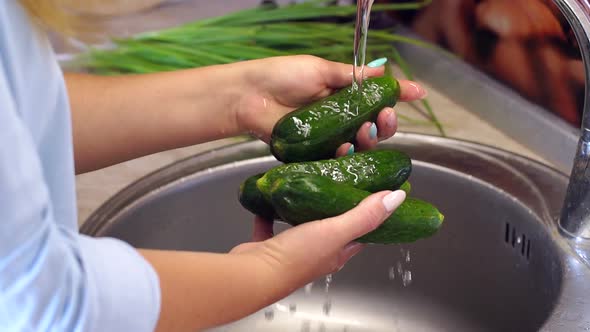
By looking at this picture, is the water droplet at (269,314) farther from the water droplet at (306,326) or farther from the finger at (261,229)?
the finger at (261,229)

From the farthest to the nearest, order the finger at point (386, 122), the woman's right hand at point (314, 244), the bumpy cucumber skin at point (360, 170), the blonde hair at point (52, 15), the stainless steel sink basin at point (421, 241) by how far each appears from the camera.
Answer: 1. the stainless steel sink basin at point (421, 241)
2. the finger at point (386, 122)
3. the bumpy cucumber skin at point (360, 170)
4. the woman's right hand at point (314, 244)
5. the blonde hair at point (52, 15)

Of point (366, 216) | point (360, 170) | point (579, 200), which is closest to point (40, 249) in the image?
point (366, 216)

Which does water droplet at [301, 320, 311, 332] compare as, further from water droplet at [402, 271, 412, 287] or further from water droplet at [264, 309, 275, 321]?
water droplet at [402, 271, 412, 287]

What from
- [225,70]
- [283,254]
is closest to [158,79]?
[225,70]

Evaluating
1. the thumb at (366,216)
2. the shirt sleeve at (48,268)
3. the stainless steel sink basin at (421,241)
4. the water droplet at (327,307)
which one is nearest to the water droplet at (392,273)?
the stainless steel sink basin at (421,241)

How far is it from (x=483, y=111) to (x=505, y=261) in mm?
384

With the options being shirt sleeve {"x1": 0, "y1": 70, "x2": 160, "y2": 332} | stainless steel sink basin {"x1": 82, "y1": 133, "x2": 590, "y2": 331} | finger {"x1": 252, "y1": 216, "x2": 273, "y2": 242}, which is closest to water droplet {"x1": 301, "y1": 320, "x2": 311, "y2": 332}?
stainless steel sink basin {"x1": 82, "y1": 133, "x2": 590, "y2": 331}

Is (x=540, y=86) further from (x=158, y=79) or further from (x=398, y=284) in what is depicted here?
(x=158, y=79)

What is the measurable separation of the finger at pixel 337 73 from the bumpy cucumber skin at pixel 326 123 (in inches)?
1.6

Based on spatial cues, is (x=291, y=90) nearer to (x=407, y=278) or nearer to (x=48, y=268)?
(x=407, y=278)

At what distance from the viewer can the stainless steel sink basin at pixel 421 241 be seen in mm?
1050

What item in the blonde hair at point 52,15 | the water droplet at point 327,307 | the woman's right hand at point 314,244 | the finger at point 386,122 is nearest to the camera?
the blonde hair at point 52,15

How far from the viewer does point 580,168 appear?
87 cm

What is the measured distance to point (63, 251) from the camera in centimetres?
52
